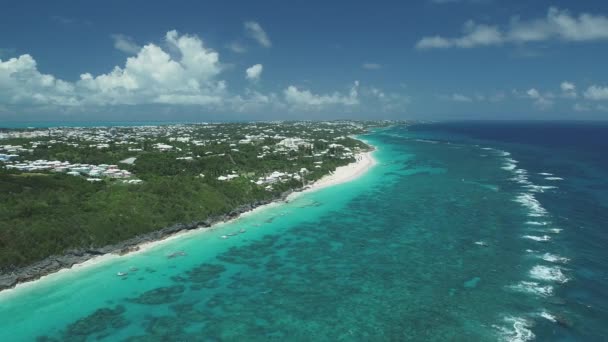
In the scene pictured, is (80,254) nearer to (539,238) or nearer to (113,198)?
(113,198)

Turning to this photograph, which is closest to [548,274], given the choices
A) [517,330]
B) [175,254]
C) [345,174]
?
[517,330]

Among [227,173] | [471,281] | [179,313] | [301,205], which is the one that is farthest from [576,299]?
[227,173]

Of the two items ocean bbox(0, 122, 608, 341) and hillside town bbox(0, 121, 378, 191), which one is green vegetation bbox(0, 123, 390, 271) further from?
ocean bbox(0, 122, 608, 341)

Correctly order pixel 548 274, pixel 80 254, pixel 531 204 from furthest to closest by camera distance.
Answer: pixel 531 204 → pixel 80 254 → pixel 548 274

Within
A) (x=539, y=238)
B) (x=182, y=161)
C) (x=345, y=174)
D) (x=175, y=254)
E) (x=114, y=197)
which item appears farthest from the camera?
(x=345, y=174)

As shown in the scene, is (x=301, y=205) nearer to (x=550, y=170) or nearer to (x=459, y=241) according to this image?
(x=459, y=241)

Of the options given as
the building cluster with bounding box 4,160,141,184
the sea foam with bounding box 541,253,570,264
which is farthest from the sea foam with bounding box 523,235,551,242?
the building cluster with bounding box 4,160,141,184
